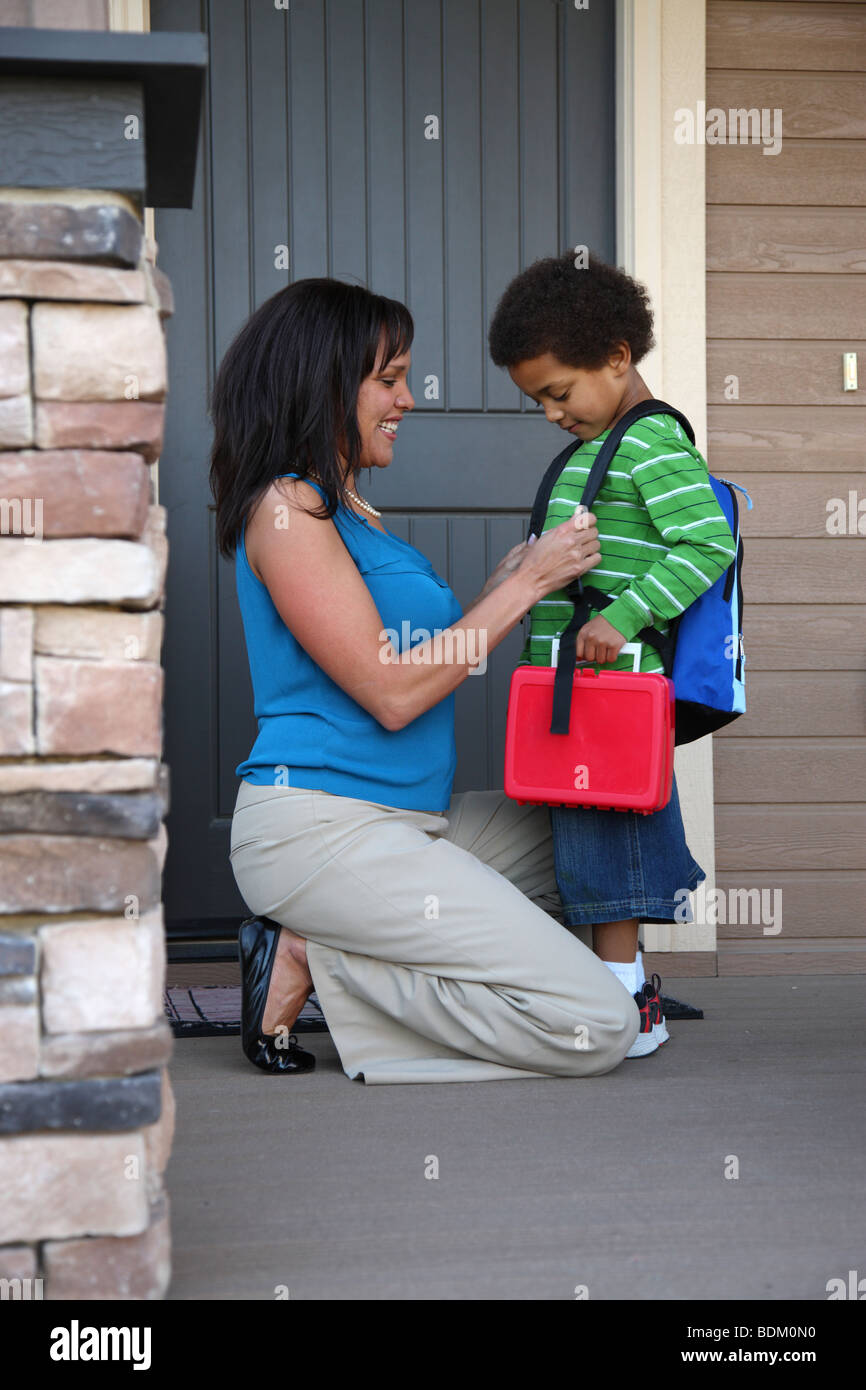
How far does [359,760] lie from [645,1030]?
0.72m

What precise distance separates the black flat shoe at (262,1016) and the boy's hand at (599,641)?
724 mm

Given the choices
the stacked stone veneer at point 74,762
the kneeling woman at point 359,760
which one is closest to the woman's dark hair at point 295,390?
the kneeling woman at point 359,760

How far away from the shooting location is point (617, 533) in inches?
98.5

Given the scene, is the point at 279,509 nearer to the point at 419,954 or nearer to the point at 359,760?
the point at 359,760

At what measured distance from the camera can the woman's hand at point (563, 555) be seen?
7.80ft

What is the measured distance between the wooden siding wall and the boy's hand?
3.43ft

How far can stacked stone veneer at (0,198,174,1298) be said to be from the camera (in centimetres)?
124

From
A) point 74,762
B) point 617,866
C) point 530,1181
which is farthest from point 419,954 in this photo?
point 74,762

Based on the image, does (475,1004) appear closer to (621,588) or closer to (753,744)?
(621,588)

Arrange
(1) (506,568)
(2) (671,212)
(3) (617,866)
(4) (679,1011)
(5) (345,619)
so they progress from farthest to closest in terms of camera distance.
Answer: (2) (671,212), (4) (679,1011), (1) (506,568), (3) (617,866), (5) (345,619)

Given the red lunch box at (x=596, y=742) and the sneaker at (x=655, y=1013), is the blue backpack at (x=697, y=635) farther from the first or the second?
the sneaker at (x=655, y=1013)

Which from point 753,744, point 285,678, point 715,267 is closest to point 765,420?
point 715,267

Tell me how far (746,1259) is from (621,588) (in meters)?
1.30

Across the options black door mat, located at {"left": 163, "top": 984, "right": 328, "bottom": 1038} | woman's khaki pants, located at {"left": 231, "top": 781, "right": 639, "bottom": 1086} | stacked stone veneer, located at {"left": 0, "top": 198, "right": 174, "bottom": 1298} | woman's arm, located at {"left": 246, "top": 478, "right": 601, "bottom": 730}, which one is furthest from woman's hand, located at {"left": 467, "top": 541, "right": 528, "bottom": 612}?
stacked stone veneer, located at {"left": 0, "top": 198, "right": 174, "bottom": 1298}
